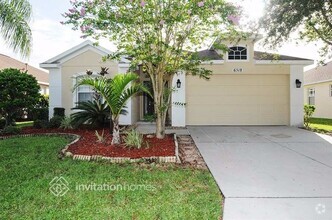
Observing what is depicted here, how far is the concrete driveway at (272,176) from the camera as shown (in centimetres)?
388

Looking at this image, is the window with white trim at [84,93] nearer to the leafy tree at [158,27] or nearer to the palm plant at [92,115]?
the palm plant at [92,115]

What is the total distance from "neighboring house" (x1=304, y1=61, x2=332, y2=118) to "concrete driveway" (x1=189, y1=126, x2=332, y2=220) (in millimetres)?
14248

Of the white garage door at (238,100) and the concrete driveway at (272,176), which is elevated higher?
the white garage door at (238,100)

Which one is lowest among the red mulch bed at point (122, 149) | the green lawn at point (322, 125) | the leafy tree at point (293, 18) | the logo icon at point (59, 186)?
the logo icon at point (59, 186)

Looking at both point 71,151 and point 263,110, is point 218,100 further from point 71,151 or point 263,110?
point 71,151

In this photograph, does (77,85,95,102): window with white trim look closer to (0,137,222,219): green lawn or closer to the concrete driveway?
the concrete driveway

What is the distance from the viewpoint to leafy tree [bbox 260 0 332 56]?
9.92 metres

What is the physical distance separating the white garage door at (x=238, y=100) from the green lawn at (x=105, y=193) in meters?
8.34

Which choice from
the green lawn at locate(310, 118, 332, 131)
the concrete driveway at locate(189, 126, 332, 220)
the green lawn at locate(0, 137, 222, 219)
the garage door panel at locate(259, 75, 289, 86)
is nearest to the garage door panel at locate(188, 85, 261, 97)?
the garage door panel at locate(259, 75, 289, 86)

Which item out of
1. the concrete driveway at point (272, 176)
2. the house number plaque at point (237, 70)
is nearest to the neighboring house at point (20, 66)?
the house number plaque at point (237, 70)

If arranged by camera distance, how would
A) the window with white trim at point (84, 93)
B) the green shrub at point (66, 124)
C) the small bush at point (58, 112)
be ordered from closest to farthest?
the green shrub at point (66, 124)
the small bush at point (58, 112)
the window with white trim at point (84, 93)

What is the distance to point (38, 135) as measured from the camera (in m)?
10.3

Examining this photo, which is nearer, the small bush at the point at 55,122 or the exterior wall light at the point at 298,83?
the small bush at the point at 55,122

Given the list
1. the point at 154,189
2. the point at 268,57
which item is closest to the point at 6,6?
the point at 154,189
